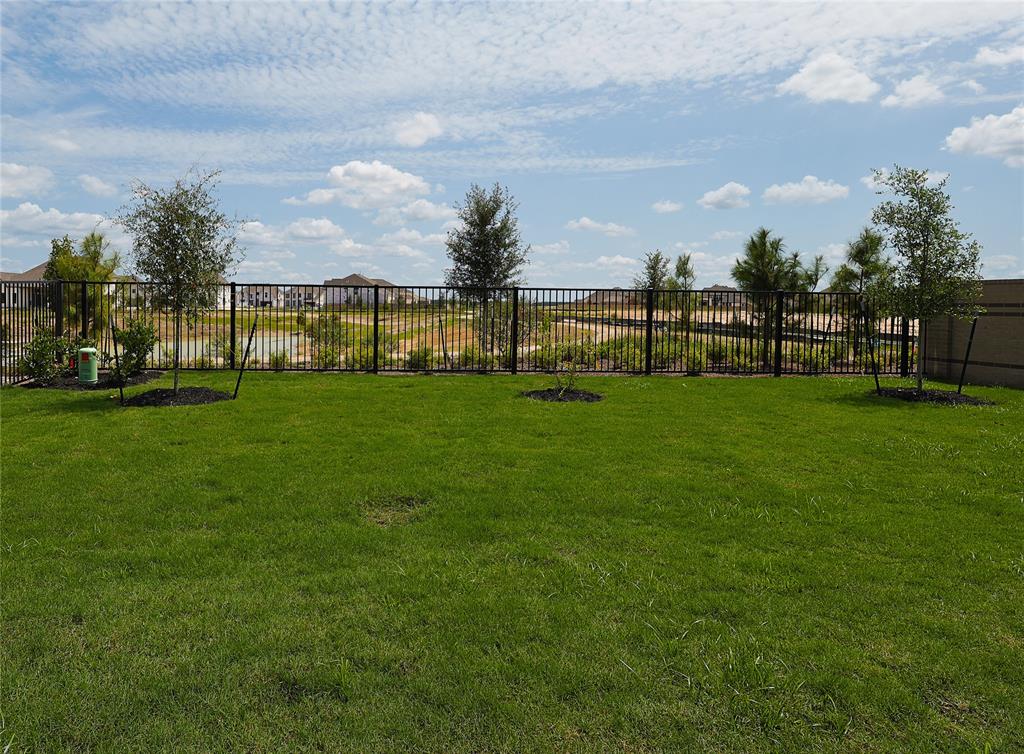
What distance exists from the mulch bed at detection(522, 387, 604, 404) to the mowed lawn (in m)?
3.40

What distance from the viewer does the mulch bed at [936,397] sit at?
39.4 ft

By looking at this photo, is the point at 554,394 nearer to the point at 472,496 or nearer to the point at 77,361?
the point at 472,496

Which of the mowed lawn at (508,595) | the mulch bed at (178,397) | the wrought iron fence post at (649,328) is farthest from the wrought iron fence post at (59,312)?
the wrought iron fence post at (649,328)

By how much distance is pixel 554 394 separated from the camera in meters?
12.0

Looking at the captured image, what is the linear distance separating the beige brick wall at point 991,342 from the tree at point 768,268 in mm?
10567

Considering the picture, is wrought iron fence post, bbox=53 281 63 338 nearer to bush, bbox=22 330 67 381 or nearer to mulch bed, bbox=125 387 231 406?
bush, bbox=22 330 67 381

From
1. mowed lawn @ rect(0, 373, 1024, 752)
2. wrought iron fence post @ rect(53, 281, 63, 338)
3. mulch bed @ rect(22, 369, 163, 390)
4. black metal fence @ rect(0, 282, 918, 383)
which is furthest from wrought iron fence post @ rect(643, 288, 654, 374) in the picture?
wrought iron fence post @ rect(53, 281, 63, 338)

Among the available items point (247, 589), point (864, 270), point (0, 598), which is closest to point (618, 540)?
point (247, 589)

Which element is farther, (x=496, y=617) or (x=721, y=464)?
(x=721, y=464)

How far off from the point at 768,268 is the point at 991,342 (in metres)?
12.3

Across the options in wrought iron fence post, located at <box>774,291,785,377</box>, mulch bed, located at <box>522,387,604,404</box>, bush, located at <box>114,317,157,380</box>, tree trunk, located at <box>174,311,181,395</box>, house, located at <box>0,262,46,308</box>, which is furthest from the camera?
wrought iron fence post, located at <box>774,291,785,377</box>

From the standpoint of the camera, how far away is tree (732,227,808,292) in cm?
2719

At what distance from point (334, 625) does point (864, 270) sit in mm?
27798

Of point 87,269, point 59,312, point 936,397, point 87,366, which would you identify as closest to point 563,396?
point 936,397
